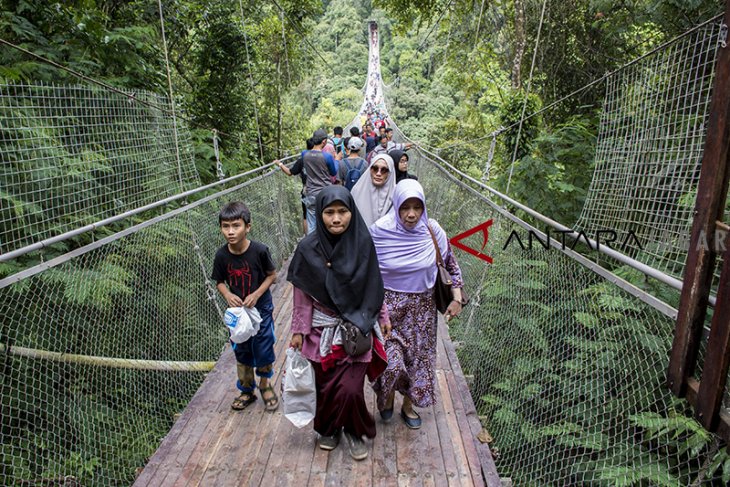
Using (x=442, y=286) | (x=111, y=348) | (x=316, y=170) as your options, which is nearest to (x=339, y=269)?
(x=442, y=286)

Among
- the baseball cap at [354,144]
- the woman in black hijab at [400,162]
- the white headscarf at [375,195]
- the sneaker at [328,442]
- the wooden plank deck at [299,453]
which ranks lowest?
the wooden plank deck at [299,453]

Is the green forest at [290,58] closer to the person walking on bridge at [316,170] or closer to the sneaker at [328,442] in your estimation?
the person walking on bridge at [316,170]

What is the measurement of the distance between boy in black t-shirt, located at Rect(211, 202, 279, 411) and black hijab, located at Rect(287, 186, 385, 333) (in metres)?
0.41

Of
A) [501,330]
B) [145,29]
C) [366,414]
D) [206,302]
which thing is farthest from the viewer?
[145,29]

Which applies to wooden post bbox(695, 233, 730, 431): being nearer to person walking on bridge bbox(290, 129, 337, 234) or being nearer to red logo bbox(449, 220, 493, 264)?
red logo bbox(449, 220, 493, 264)

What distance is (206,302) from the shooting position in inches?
136

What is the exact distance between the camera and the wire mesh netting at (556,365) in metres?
2.18

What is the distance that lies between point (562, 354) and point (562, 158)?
2785 millimetres

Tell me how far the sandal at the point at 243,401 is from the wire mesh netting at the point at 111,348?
0.37m

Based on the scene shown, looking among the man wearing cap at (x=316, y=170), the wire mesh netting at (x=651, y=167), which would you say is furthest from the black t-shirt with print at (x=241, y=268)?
the man wearing cap at (x=316, y=170)

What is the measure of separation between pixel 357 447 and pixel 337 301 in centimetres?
73

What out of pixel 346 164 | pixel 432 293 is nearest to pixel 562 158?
pixel 346 164

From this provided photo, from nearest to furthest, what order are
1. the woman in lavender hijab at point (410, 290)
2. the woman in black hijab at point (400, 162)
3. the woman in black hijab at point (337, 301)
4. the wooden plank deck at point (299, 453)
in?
1. the woman in black hijab at point (337, 301)
2. the wooden plank deck at point (299, 453)
3. the woman in lavender hijab at point (410, 290)
4. the woman in black hijab at point (400, 162)

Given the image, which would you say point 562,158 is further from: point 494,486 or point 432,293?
point 494,486
